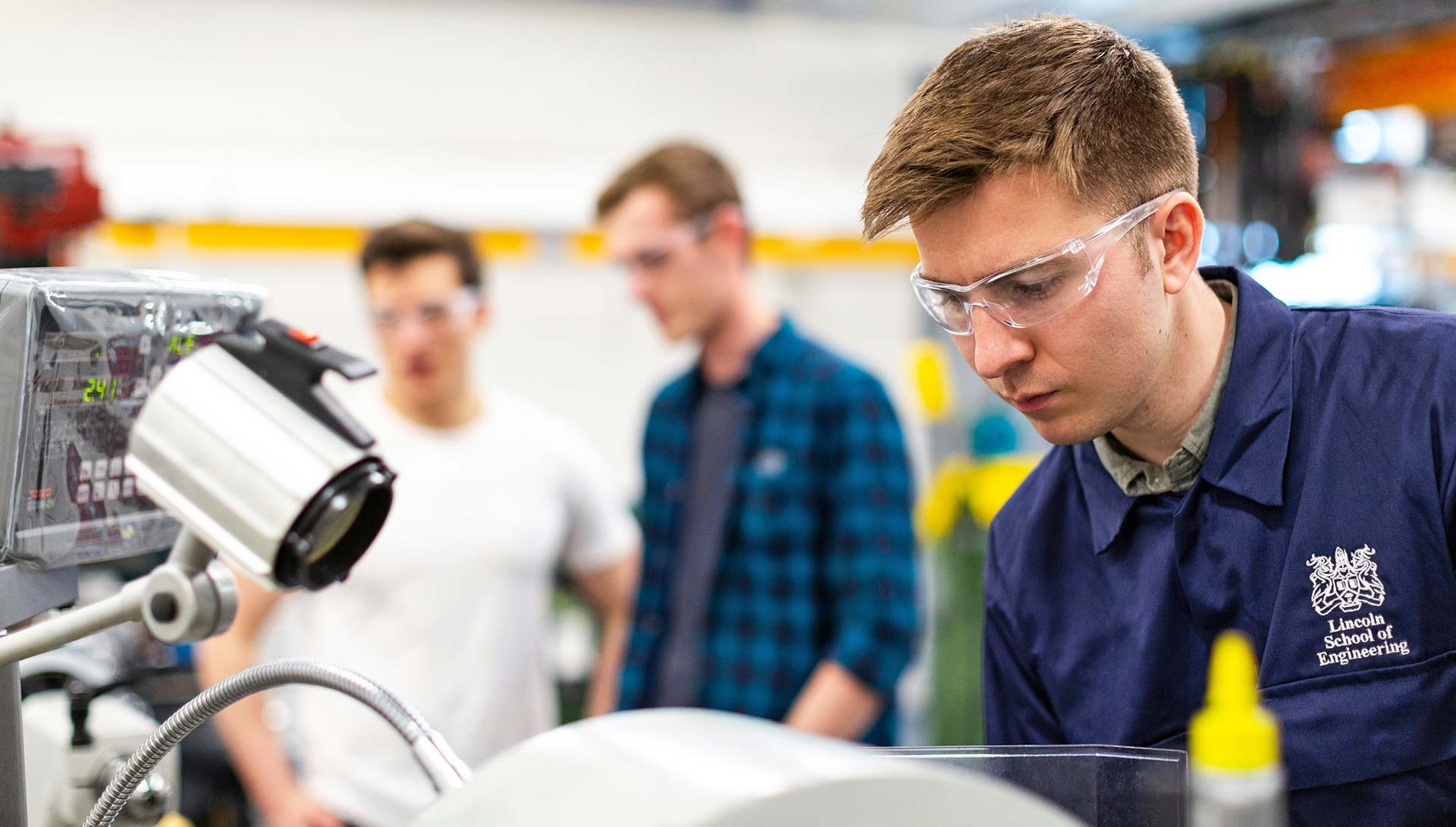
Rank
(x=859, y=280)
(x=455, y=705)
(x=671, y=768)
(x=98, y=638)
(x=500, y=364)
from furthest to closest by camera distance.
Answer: (x=859, y=280) → (x=500, y=364) → (x=98, y=638) → (x=455, y=705) → (x=671, y=768)

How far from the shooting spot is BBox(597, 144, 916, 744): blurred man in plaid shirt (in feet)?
7.31

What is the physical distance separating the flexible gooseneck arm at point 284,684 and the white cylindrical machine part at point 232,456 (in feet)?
0.33

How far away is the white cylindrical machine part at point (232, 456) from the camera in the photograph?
0.85 metres

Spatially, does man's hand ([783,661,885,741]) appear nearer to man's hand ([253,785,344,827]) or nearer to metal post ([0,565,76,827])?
man's hand ([253,785,344,827])

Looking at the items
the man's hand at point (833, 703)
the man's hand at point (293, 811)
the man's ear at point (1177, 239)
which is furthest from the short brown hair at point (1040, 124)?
the man's hand at point (293, 811)

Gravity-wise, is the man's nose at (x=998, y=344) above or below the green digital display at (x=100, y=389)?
above

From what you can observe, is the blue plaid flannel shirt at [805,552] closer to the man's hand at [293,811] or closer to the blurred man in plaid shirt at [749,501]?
the blurred man in plaid shirt at [749,501]

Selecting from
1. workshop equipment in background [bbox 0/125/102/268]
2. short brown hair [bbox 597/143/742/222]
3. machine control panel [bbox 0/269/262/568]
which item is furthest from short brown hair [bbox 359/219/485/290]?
machine control panel [bbox 0/269/262/568]

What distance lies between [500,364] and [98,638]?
2.58 meters

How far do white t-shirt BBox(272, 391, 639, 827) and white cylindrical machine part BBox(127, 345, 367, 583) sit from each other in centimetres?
133

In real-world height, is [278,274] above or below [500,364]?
above

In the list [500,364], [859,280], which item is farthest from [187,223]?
[859,280]

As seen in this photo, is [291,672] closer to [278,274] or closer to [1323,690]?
[1323,690]

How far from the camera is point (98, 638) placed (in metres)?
2.46
